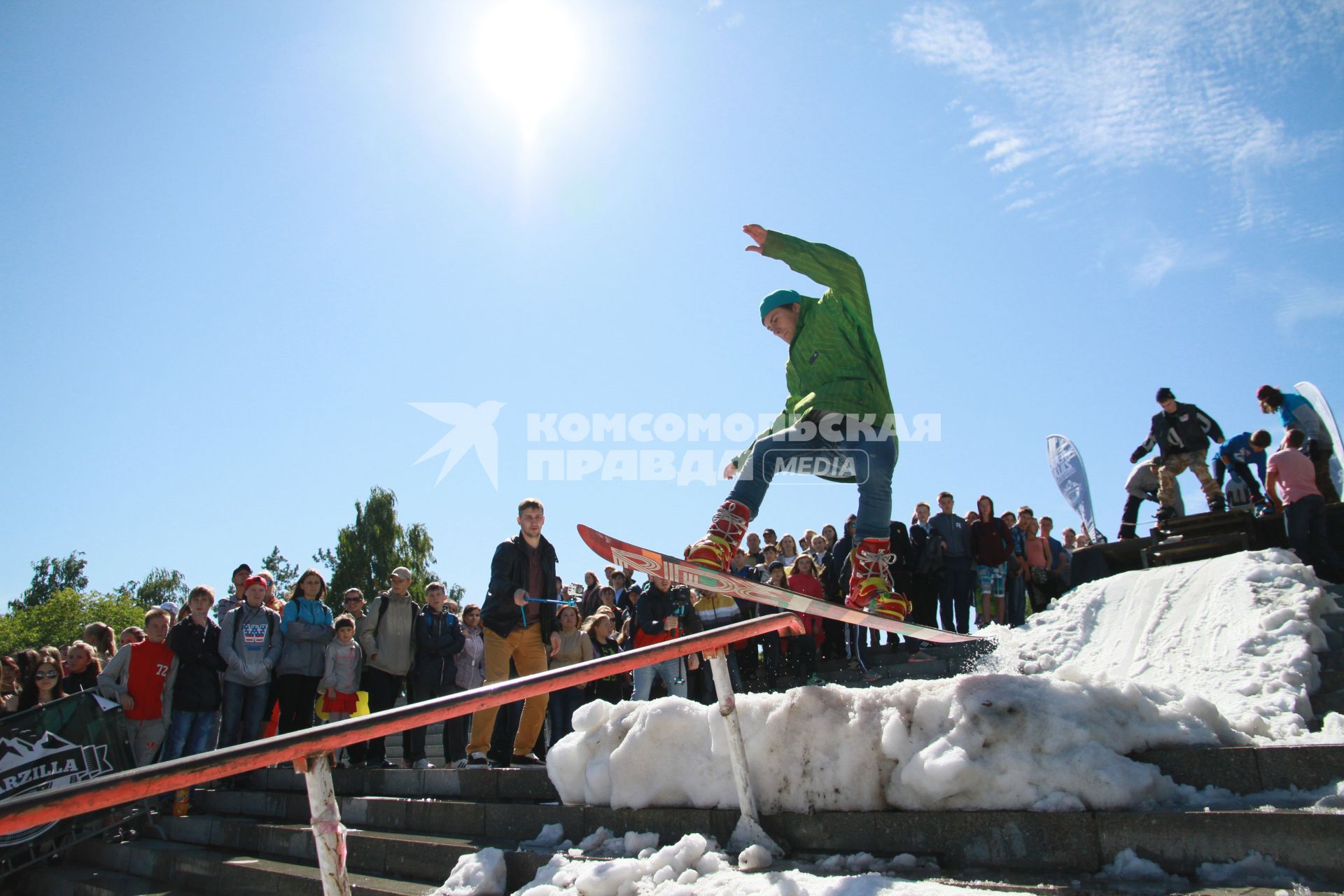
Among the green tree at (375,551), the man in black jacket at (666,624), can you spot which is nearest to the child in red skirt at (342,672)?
the man in black jacket at (666,624)

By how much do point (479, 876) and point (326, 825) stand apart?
148 centimetres

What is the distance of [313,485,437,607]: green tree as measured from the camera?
143 feet

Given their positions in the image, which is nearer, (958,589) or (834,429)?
(834,429)

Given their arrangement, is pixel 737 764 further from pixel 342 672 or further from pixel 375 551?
pixel 375 551

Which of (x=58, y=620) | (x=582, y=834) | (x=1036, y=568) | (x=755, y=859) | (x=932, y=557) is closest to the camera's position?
(x=755, y=859)

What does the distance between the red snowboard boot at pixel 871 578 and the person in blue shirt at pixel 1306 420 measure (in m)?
7.68

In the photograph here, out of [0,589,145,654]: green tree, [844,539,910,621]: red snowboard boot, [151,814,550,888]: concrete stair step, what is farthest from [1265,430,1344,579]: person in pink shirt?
[0,589,145,654]: green tree

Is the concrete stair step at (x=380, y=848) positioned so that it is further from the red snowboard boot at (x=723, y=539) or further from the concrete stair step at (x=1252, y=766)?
the concrete stair step at (x=1252, y=766)

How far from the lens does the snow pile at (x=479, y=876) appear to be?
143 inches

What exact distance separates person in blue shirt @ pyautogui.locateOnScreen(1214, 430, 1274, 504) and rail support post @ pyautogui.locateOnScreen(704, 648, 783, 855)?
31.3 feet

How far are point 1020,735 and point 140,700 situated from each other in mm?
8012

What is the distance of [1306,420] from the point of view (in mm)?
10102

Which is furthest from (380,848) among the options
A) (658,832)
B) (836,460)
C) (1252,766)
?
(1252,766)

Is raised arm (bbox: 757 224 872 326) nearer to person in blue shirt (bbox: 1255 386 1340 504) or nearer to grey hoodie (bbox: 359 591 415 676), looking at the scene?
grey hoodie (bbox: 359 591 415 676)
